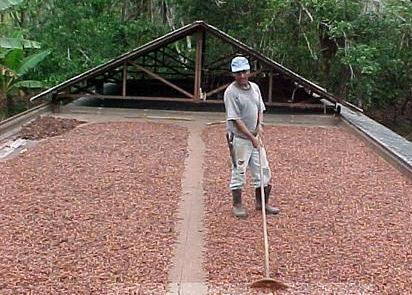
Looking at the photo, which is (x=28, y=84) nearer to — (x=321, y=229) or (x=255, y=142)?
(x=255, y=142)

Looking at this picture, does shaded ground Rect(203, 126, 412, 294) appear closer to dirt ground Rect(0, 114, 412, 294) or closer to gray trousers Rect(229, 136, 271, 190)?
dirt ground Rect(0, 114, 412, 294)

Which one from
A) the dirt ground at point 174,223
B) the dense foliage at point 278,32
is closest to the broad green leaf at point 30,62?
the dense foliage at point 278,32

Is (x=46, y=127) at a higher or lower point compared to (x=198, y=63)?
lower

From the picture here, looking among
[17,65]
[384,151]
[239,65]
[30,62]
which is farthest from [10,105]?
[239,65]

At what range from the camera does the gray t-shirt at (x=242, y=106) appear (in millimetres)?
5535

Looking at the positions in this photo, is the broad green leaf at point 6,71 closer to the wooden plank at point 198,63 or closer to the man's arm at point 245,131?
the wooden plank at point 198,63

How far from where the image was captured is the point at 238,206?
5.76 metres

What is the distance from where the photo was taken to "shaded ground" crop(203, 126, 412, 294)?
14.1 feet

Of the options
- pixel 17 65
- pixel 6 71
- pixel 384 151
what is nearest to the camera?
pixel 384 151

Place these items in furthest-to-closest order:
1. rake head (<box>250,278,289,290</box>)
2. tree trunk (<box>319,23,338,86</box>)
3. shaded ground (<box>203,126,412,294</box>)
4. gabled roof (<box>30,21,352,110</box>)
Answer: tree trunk (<box>319,23,338,86</box>), gabled roof (<box>30,21,352,110</box>), shaded ground (<box>203,126,412,294</box>), rake head (<box>250,278,289,290</box>)

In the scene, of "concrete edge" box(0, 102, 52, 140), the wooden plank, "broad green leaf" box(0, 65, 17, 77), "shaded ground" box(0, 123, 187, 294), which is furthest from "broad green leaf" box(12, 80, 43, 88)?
"shaded ground" box(0, 123, 187, 294)

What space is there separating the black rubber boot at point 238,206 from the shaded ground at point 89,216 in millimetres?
530

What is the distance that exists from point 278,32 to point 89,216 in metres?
11.3

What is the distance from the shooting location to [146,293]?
13.0 feet
